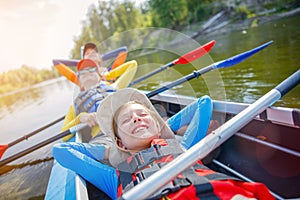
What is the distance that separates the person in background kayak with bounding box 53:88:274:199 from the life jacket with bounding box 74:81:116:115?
5.09 feet

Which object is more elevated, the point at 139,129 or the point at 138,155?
the point at 139,129

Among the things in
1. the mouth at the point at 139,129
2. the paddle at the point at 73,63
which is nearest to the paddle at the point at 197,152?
the mouth at the point at 139,129

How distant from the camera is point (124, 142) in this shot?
1.59 metres

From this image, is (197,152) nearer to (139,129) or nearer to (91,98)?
(139,129)

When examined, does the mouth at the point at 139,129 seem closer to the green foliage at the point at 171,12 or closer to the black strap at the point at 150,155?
the black strap at the point at 150,155

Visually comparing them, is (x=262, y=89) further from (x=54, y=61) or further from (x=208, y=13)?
(x=208, y=13)

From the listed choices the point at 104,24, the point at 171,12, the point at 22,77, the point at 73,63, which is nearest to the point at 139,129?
the point at 73,63

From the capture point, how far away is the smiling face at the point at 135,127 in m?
1.52

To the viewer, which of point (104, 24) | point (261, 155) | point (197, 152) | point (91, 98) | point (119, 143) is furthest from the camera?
point (104, 24)

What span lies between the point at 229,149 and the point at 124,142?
0.95m

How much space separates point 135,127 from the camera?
1510 mm

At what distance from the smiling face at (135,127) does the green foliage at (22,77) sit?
77.2 feet

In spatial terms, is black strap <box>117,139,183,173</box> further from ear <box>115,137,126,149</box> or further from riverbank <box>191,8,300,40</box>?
riverbank <box>191,8,300,40</box>

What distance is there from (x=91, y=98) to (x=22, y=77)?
1424 inches
